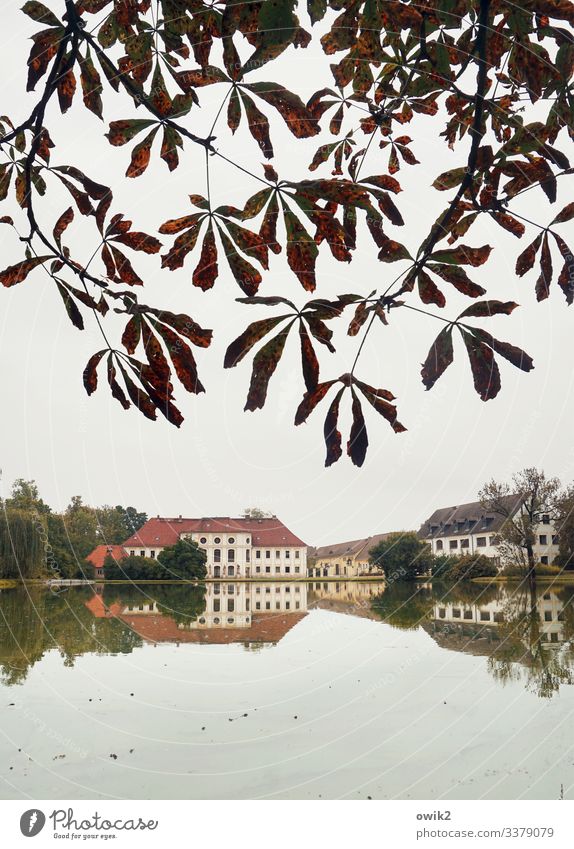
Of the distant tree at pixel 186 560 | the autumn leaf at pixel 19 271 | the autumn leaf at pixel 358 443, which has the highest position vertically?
the autumn leaf at pixel 19 271

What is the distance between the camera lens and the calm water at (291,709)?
3639 mm

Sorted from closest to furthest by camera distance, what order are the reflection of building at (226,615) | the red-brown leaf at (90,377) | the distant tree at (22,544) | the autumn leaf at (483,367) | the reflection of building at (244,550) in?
1. the autumn leaf at (483,367)
2. the red-brown leaf at (90,377)
3. the reflection of building at (226,615)
4. the reflection of building at (244,550)
5. the distant tree at (22,544)

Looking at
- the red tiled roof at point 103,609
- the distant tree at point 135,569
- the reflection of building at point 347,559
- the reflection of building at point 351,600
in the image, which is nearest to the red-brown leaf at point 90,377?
the reflection of building at point 347,559

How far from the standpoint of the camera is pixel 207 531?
37.5 feet

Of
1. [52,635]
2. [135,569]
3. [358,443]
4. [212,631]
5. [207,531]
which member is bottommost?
[52,635]

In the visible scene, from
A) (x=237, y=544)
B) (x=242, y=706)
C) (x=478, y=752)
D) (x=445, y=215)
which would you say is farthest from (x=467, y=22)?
→ (x=237, y=544)

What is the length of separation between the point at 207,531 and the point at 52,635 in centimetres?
313

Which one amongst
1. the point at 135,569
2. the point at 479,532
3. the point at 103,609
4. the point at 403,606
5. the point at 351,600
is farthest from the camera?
the point at 479,532

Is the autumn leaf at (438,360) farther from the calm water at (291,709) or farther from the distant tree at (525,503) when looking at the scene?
the distant tree at (525,503)

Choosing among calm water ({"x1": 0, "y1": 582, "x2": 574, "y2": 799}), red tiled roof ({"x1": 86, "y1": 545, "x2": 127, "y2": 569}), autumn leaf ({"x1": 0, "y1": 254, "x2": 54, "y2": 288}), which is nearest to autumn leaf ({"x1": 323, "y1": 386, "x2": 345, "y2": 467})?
autumn leaf ({"x1": 0, "y1": 254, "x2": 54, "y2": 288})

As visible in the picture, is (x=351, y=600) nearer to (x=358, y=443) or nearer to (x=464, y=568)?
(x=464, y=568)

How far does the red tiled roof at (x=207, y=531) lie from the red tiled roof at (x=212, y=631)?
1.54m

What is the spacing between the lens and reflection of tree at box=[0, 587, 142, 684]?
26.1 feet

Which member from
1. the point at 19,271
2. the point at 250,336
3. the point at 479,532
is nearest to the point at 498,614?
the point at 479,532
